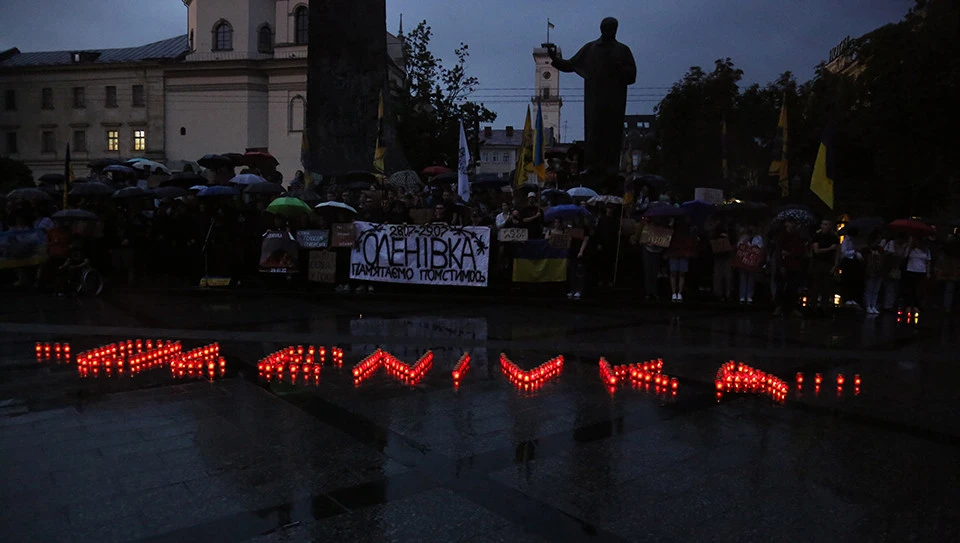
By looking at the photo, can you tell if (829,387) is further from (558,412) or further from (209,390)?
(209,390)

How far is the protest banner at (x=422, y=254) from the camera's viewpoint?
1427 centimetres

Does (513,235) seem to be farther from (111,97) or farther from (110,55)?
(110,55)

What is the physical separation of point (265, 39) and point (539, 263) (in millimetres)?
48067

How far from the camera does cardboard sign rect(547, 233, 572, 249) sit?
45.6ft

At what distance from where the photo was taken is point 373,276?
1471 centimetres

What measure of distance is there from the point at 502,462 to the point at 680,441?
4.72ft

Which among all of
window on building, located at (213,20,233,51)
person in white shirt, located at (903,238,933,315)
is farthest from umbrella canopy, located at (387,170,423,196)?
window on building, located at (213,20,233,51)

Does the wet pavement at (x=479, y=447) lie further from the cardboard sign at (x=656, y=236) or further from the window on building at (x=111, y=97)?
the window on building at (x=111, y=97)

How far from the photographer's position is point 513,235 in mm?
14117

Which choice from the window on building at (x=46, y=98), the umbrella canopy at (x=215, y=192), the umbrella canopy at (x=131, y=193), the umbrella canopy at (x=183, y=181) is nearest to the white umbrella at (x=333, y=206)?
the umbrella canopy at (x=215, y=192)

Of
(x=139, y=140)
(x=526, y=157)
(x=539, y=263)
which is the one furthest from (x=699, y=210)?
(x=139, y=140)

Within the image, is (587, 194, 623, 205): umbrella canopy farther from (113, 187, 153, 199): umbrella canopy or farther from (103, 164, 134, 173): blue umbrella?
(103, 164, 134, 173): blue umbrella

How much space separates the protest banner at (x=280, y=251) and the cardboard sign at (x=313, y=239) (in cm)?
17

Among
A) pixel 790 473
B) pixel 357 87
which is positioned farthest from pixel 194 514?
pixel 357 87
